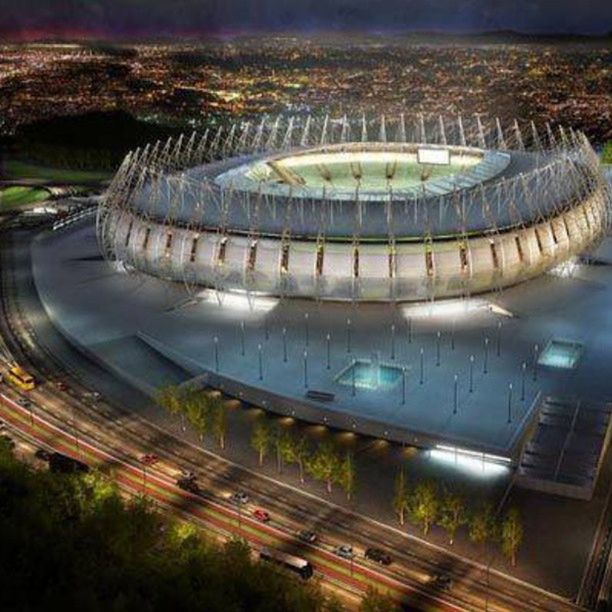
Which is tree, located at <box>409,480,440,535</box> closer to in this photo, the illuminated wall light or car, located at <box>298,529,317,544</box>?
car, located at <box>298,529,317,544</box>

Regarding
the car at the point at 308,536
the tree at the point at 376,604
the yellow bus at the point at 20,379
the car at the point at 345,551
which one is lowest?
the yellow bus at the point at 20,379

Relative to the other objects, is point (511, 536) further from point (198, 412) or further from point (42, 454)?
point (42, 454)

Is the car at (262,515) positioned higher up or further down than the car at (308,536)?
further down

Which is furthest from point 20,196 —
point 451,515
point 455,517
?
point 455,517

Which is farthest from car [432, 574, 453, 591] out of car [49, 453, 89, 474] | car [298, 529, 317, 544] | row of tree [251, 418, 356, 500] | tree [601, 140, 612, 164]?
tree [601, 140, 612, 164]

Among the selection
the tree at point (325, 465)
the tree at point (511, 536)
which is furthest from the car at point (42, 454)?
the tree at point (511, 536)

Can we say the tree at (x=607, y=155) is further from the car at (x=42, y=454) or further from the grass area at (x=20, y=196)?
the car at (x=42, y=454)
